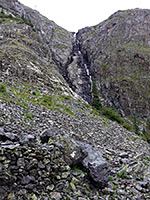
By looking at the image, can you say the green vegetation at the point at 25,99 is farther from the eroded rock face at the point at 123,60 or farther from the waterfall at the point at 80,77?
the eroded rock face at the point at 123,60

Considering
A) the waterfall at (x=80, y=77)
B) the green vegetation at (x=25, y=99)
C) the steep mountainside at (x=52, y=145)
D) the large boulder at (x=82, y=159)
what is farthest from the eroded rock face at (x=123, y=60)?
the large boulder at (x=82, y=159)

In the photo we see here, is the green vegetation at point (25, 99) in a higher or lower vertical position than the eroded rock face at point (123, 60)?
lower

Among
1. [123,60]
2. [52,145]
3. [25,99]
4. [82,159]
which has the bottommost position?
[25,99]

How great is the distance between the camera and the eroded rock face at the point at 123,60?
2758 inches

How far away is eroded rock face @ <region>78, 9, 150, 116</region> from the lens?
7006cm

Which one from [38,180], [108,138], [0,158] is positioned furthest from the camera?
[108,138]


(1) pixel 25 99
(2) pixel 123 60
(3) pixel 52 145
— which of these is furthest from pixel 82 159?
(2) pixel 123 60

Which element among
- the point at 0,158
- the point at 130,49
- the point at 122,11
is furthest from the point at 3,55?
the point at 122,11

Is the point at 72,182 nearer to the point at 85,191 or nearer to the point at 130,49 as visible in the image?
the point at 85,191

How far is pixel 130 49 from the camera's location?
88.1 metres

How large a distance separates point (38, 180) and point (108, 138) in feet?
53.5

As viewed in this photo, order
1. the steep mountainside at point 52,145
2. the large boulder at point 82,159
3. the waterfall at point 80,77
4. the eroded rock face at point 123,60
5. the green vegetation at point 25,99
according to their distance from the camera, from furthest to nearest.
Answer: the eroded rock face at point 123,60
the waterfall at point 80,77
the green vegetation at point 25,99
the large boulder at point 82,159
the steep mountainside at point 52,145

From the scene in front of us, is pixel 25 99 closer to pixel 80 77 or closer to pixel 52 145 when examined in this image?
pixel 52 145

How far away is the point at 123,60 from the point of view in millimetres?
84188
